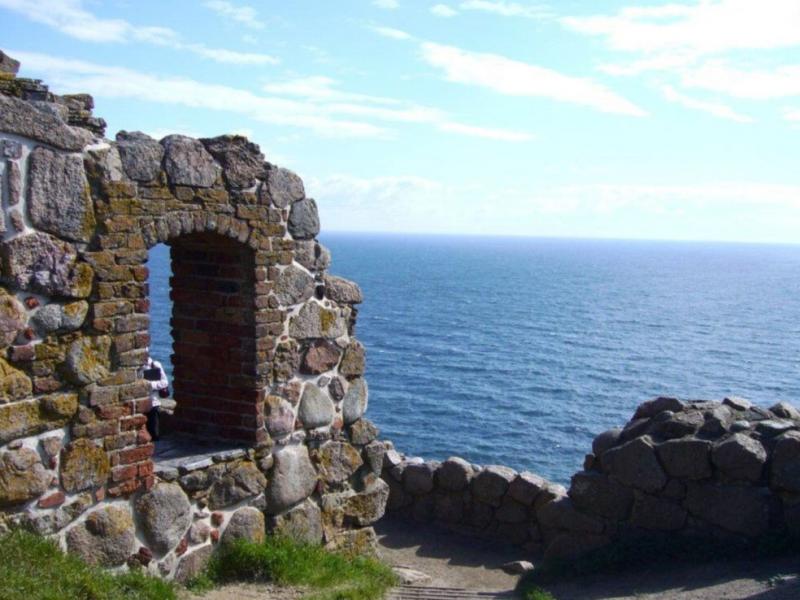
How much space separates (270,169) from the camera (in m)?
7.15

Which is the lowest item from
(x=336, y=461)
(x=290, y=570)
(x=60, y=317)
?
(x=290, y=570)

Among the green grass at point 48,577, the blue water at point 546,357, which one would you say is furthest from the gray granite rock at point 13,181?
the blue water at point 546,357

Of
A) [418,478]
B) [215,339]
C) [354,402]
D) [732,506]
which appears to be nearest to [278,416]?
[215,339]

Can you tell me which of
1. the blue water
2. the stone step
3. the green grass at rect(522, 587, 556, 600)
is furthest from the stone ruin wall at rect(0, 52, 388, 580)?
the blue water

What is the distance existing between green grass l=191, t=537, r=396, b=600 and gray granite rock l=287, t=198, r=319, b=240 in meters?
2.46

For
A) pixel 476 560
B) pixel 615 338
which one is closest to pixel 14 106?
Result: pixel 476 560

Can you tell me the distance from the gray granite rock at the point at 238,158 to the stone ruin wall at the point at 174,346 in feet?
0.04

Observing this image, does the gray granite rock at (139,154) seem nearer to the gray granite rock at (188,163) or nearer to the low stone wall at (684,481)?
the gray granite rock at (188,163)

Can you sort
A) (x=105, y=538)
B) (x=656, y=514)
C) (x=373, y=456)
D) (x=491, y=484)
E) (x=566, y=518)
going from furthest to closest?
(x=491, y=484)
(x=566, y=518)
(x=656, y=514)
(x=373, y=456)
(x=105, y=538)

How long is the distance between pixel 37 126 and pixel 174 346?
7.98 ft

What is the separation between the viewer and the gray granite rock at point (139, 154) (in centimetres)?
603

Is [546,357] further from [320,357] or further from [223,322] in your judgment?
[223,322]

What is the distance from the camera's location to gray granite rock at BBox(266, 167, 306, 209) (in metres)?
7.14

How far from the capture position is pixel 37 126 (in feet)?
18.0
